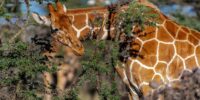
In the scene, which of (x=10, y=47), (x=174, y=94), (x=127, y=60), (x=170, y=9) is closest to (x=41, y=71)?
(x=10, y=47)

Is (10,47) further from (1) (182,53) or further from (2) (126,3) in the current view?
(1) (182,53)

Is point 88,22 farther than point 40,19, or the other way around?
point 88,22

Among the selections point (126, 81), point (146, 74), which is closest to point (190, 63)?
point (146, 74)

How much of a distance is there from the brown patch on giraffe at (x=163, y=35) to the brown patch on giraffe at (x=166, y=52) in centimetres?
10

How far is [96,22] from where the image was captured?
10938 mm

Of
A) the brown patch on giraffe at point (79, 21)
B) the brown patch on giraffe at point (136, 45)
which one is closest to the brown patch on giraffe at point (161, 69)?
the brown patch on giraffe at point (136, 45)

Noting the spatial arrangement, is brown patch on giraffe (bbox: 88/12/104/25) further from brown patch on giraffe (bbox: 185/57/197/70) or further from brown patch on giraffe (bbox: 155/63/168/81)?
brown patch on giraffe (bbox: 185/57/197/70)

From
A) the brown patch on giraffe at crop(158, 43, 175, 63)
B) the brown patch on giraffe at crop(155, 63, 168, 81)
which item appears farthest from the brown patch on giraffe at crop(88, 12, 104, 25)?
the brown patch on giraffe at crop(155, 63, 168, 81)

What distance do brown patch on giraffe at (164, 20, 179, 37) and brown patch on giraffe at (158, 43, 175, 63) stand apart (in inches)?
9.8

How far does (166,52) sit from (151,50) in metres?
0.24

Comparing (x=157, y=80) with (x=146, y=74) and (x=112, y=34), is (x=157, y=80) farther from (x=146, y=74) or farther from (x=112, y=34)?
(x=112, y=34)

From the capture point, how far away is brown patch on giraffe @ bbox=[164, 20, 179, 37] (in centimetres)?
1111

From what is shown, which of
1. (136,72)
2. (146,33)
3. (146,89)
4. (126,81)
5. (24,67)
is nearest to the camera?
(24,67)

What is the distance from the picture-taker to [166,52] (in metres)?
11.0
